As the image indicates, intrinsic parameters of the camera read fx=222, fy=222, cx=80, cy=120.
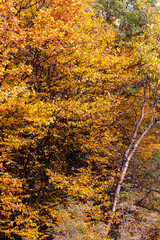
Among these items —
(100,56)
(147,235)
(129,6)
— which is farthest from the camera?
(129,6)

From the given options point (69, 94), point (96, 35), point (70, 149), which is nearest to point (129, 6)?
point (96, 35)

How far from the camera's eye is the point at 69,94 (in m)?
9.70

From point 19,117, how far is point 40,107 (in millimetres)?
1238

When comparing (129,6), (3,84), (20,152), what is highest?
(129,6)

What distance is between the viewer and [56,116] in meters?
8.34

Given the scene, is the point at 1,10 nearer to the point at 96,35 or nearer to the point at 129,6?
the point at 96,35

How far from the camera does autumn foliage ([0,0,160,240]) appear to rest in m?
6.88

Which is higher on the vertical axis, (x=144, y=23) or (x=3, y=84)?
(x=144, y=23)

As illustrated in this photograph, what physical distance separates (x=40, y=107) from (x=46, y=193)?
196 inches

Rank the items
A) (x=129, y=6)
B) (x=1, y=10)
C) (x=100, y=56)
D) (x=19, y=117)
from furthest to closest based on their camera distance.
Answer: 1. (x=129, y=6)
2. (x=100, y=56)
3. (x=19, y=117)
4. (x=1, y=10)

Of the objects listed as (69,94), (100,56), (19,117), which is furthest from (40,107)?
(100,56)

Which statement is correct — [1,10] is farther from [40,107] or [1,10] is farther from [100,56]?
[100,56]

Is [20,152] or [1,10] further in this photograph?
[20,152]

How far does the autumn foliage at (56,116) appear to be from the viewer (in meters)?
6.88
